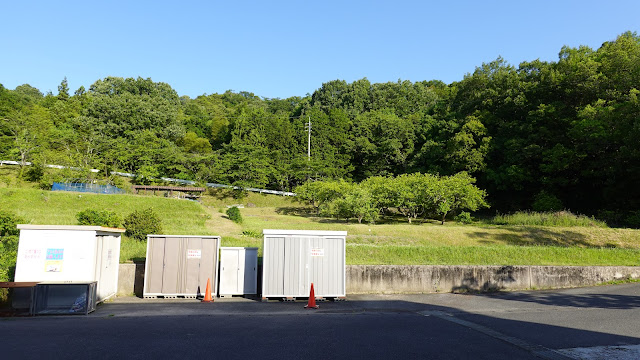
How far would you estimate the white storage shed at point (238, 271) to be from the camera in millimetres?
13938

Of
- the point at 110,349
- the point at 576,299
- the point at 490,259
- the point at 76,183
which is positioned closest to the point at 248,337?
the point at 110,349

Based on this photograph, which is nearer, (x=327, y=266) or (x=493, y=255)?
(x=327, y=266)

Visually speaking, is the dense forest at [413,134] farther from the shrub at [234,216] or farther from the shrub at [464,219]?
the shrub at [234,216]

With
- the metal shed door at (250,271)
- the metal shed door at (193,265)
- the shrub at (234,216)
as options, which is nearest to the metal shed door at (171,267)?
the metal shed door at (193,265)

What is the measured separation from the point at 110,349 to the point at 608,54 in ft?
166

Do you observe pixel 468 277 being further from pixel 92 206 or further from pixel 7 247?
pixel 92 206

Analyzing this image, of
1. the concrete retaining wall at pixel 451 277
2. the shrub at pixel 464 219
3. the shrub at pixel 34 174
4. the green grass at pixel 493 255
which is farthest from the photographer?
the shrub at pixel 34 174

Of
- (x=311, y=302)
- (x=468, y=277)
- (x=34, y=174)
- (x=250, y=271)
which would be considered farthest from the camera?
(x=34, y=174)

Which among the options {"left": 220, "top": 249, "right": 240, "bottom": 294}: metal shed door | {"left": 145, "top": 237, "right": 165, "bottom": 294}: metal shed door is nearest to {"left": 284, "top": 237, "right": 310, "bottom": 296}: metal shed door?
{"left": 220, "top": 249, "right": 240, "bottom": 294}: metal shed door

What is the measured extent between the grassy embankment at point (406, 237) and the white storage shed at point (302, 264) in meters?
4.58

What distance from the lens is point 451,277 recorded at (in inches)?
611

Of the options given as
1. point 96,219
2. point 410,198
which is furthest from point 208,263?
point 410,198

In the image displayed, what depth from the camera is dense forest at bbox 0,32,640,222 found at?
41281mm

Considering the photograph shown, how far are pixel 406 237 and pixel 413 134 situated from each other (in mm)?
41046
